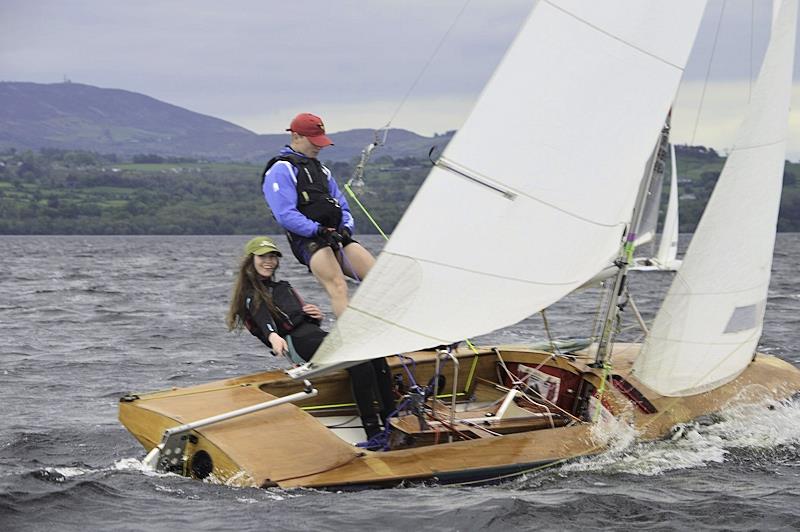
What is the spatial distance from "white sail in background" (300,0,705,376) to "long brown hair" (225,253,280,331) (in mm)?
949

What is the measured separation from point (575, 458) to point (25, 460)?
3.48 metres

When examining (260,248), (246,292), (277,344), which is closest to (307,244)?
(260,248)

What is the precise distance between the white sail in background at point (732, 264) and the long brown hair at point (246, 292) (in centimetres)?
245

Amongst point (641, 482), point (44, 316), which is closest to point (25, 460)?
point (641, 482)

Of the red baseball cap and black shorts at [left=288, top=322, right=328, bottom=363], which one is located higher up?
the red baseball cap

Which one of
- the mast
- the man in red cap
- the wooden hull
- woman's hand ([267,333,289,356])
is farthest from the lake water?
the man in red cap

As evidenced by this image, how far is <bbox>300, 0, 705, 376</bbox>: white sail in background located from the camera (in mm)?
6168

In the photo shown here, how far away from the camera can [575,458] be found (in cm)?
688

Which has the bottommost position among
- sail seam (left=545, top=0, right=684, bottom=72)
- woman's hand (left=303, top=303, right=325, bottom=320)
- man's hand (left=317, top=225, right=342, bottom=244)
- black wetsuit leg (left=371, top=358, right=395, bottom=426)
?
black wetsuit leg (left=371, top=358, right=395, bottom=426)

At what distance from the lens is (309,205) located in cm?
755

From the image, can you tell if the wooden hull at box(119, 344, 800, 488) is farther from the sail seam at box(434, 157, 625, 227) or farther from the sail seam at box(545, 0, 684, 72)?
the sail seam at box(545, 0, 684, 72)

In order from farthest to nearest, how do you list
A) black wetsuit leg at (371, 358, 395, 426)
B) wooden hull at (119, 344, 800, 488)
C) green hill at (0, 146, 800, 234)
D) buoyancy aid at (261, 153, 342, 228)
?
green hill at (0, 146, 800, 234)
buoyancy aid at (261, 153, 342, 228)
black wetsuit leg at (371, 358, 395, 426)
wooden hull at (119, 344, 800, 488)

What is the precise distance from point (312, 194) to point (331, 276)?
1.81 ft

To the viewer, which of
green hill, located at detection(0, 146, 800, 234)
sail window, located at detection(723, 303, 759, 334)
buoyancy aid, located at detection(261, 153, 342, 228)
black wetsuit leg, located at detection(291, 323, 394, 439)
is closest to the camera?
black wetsuit leg, located at detection(291, 323, 394, 439)
